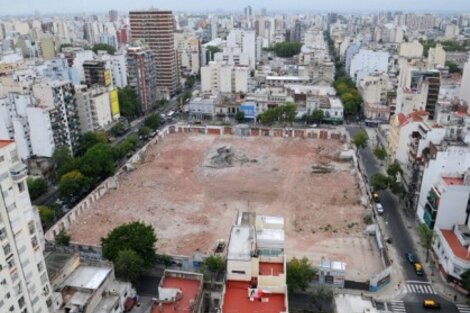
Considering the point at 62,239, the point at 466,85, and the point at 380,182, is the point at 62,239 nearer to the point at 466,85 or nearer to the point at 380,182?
the point at 380,182

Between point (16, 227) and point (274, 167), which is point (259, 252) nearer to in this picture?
point (16, 227)

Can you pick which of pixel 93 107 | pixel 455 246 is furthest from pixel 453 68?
pixel 93 107

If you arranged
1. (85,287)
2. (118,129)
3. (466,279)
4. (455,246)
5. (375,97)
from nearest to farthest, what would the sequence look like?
1. (85,287)
2. (466,279)
3. (455,246)
4. (118,129)
5. (375,97)

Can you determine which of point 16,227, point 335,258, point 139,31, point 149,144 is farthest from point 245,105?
point 16,227

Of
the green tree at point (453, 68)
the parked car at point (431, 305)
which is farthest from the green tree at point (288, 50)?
the parked car at point (431, 305)

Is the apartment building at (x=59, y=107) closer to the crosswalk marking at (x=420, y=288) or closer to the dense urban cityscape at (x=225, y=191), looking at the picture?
the dense urban cityscape at (x=225, y=191)
